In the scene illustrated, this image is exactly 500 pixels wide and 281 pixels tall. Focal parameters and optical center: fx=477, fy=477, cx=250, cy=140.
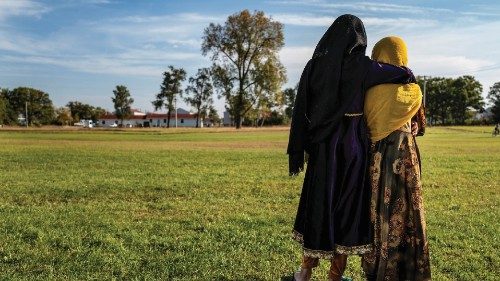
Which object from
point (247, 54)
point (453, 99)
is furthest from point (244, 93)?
point (453, 99)

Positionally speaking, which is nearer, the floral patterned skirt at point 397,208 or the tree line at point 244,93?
the floral patterned skirt at point 397,208

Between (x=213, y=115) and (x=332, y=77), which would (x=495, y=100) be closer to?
(x=213, y=115)

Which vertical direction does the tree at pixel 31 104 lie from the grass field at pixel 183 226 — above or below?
above

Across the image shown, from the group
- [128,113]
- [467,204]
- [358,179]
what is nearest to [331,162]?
[358,179]

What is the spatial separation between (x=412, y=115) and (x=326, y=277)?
1643 millimetres

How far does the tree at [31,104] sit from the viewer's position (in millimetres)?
92775

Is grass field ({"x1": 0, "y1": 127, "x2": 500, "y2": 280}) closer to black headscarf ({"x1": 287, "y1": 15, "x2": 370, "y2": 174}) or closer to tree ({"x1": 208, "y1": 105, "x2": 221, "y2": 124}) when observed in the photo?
black headscarf ({"x1": 287, "y1": 15, "x2": 370, "y2": 174})

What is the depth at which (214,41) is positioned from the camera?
63.2 meters

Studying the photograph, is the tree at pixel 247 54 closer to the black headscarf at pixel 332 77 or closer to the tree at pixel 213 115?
the tree at pixel 213 115

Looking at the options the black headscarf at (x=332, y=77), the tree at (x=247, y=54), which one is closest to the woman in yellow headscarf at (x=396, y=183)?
the black headscarf at (x=332, y=77)

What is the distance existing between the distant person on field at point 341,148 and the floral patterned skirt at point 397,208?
0.09m

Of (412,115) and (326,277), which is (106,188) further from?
(412,115)

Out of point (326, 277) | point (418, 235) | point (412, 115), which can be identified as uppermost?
point (412, 115)

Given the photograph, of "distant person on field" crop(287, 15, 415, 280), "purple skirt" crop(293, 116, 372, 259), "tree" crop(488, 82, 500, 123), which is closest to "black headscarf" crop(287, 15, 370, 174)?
"distant person on field" crop(287, 15, 415, 280)
